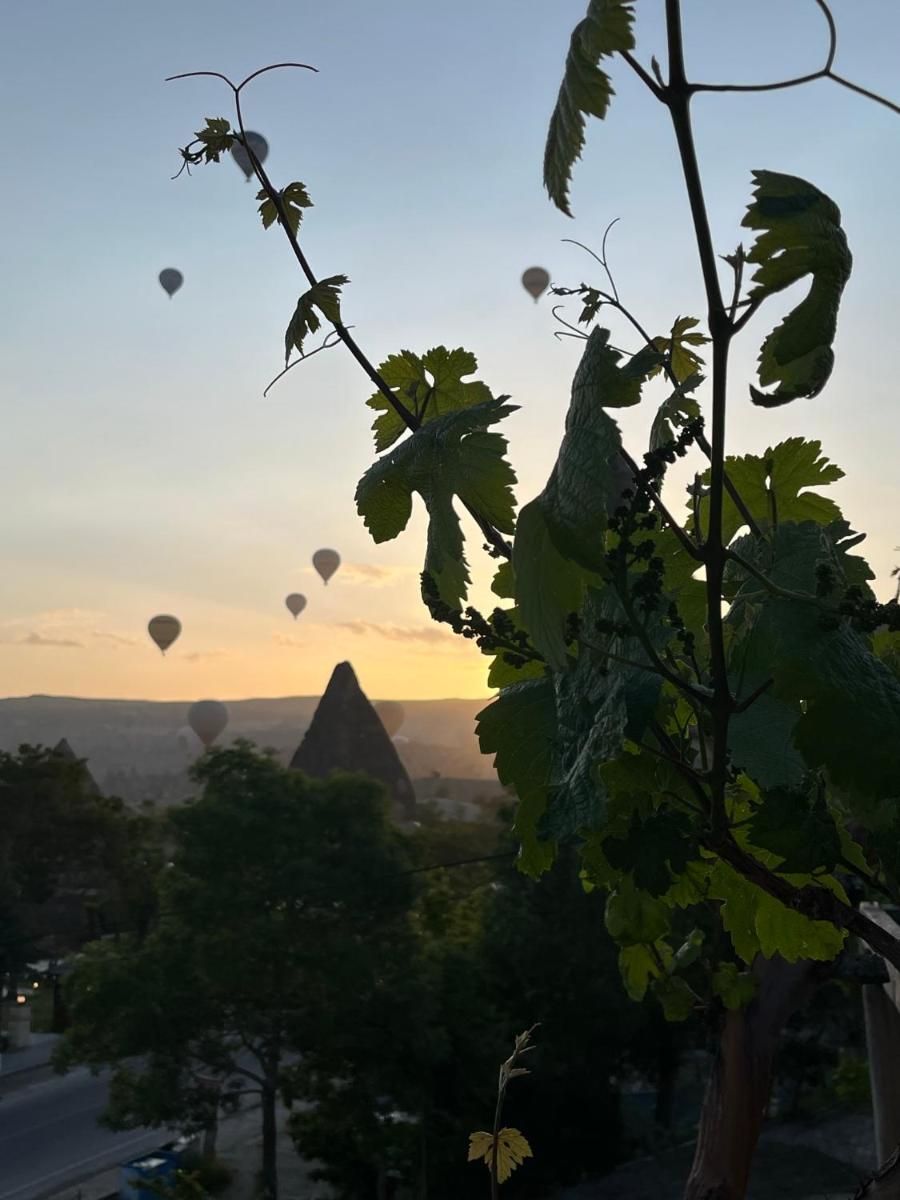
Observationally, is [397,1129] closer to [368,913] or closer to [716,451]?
[368,913]

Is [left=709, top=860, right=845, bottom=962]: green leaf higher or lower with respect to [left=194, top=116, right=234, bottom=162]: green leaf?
lower

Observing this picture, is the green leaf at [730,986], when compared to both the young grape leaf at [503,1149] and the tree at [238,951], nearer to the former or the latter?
the young grape leaf at [503,1149]

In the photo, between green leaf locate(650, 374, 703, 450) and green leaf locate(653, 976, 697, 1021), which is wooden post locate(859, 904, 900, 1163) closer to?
green leaf locate(653, 976, 697, 1021)

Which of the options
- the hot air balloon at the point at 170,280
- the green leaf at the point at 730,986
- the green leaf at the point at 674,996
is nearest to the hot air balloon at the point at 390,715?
the hot air balloon at the point at 170,280

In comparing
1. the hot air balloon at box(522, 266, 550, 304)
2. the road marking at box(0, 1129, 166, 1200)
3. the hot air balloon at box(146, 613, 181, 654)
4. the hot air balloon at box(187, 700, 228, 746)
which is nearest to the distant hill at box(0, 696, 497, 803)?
the hot air balloon at box(187, 700, 228, 746)

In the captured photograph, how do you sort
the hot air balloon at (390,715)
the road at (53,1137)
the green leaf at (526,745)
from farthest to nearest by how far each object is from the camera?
the hot air balloon at (390,715) → the road at (53,1137) → the green leaf at (526,745)

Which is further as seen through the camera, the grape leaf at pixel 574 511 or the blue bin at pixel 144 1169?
the blue bin at pixel 144 1169
